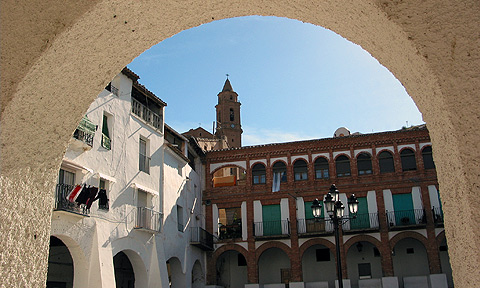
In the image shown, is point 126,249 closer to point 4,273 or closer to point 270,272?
point 270,272

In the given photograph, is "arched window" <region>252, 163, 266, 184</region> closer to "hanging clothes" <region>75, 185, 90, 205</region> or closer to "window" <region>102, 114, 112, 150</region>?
"window" <region>102, 114, 112, 150</region>

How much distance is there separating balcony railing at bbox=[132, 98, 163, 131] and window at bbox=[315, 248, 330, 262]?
11668 mm

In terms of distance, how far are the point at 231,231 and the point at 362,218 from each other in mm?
7363

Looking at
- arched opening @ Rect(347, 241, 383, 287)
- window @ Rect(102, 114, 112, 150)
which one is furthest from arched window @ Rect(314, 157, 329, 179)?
window @ Rect(102, 114, 112, 150)

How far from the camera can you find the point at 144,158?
2006cm

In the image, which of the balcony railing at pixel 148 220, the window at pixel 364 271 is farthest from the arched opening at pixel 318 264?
the balcony railing at pixel 148 220

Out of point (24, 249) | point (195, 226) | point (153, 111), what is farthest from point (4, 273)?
point (195, 226)

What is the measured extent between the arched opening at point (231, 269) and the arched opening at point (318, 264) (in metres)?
3.50

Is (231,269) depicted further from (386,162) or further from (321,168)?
(386,162)

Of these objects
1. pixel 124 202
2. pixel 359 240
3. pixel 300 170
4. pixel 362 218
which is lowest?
pixel 359 240

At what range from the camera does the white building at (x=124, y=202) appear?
47.6 ft

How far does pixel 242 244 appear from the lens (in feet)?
87.1

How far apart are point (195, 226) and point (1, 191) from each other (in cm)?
2445

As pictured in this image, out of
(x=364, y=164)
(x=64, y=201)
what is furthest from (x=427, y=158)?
(x=64, y=201)
